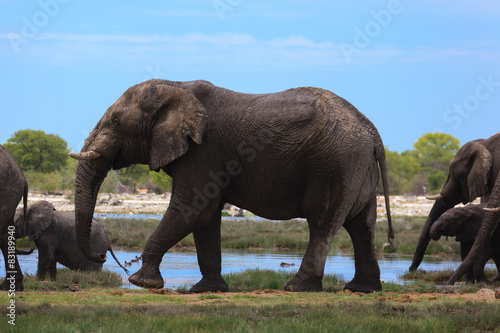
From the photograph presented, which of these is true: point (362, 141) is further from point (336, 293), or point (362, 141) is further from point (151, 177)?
point (151, 177)

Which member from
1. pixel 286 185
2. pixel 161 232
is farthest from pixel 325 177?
pixel 161 232

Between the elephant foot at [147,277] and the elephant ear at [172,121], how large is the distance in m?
1.44

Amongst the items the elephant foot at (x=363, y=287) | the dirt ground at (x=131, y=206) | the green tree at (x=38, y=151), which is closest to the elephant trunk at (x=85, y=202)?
the elephant foot at (x=363, y=287)

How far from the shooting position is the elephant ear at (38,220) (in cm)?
1388

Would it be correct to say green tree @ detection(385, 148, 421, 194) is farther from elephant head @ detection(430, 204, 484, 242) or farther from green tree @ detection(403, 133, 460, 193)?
elephant head @ detection(430, 204, 484, 242)

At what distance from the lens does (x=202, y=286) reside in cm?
1188

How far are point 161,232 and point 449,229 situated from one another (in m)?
6.02

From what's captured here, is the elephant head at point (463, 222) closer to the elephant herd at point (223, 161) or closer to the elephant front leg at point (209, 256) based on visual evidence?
the elephant herd at point (223, 161)

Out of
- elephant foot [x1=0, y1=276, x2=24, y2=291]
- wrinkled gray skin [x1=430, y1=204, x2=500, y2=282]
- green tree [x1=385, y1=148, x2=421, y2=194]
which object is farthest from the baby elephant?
green tree [x1=385, y1=148, x2=421, y2=194]

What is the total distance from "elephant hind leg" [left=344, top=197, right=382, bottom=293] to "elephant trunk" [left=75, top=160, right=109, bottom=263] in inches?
150

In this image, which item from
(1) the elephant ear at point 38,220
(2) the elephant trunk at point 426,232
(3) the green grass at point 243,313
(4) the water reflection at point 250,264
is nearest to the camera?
(3) the green grass at point 243,313

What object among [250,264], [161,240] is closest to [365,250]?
[161,240]

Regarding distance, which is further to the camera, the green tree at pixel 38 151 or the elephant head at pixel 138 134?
the green tree at pixel 38 151

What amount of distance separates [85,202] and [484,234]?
259 inches
